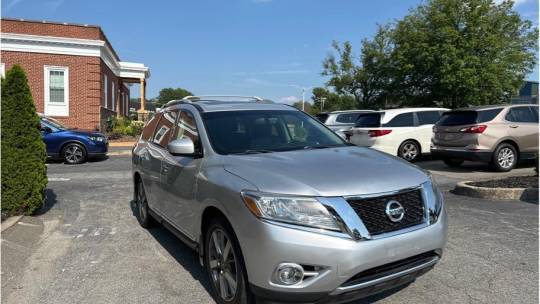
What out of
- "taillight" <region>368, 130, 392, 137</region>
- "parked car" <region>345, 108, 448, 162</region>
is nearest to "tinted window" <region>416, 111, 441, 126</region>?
"parked car" <region>345, 108, 448, 162</region>

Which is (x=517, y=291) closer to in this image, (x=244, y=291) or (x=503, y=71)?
(x=244, y=291)

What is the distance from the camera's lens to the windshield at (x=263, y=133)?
4.31m

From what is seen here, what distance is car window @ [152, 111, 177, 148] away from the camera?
17.7 ft

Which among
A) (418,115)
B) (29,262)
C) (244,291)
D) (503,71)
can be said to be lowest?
(29,262)

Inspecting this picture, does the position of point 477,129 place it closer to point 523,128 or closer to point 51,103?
point 523,128

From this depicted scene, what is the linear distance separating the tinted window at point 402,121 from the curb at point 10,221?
10.3 m

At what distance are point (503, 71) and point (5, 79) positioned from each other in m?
25.2

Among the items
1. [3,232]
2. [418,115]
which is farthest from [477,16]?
[3,232]

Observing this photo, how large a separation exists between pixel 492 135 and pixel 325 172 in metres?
9.21

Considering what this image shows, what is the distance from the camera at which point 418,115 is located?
569 inches

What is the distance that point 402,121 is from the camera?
14.2 metres

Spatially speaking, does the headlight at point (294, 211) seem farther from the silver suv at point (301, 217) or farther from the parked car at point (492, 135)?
the parked car at point (492, 135)

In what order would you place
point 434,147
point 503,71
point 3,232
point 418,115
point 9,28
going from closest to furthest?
point 3,232, point 434,147, point 418,115, point 9,28, point 503,71

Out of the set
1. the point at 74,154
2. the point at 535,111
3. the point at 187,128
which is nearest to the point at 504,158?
the point at 535,111
